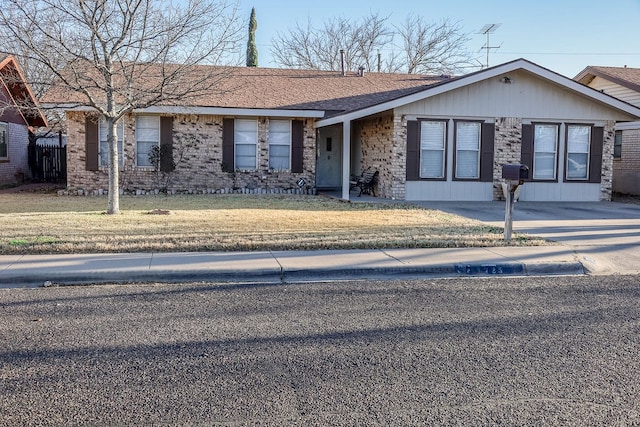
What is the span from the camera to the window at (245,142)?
20.6 meters

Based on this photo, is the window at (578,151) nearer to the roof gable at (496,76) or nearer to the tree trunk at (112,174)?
the roof gable at (496,76)

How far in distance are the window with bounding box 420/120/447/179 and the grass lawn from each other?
93.5 inches

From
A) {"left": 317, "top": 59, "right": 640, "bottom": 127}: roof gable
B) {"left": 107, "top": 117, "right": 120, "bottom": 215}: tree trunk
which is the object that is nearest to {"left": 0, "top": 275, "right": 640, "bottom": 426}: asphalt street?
{"left": 107, "top": 117, "right": 120, "bottom": 215}: tree trunk

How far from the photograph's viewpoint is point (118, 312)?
241 inches

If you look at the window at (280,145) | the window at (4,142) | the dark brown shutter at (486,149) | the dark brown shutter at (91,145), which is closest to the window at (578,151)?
the dark brown shutter at (486,149)

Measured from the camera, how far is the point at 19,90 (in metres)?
23.6

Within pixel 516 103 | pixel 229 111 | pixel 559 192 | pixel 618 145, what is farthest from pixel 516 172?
pixel 618 145

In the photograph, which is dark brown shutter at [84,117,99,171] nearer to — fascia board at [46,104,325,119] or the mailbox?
fascia board at [46,104,325,119]

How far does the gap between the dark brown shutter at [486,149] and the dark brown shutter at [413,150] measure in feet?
6.61

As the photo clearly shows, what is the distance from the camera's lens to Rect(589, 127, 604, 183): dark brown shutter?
1906 cm

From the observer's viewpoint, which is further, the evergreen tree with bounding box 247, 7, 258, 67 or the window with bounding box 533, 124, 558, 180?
the evergreen tree with bounding box 247, 7, 258, 67

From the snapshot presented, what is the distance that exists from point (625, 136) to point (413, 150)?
10209 millimetres

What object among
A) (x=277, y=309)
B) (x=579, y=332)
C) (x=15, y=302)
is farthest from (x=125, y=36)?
(x=579, y=332)

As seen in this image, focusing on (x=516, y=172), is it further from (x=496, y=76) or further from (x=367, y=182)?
(x=367, y=182)
